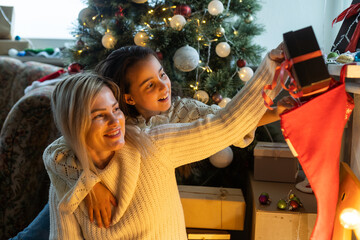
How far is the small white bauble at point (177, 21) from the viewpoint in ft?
5.30

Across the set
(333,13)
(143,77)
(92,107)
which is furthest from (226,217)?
(333,13)

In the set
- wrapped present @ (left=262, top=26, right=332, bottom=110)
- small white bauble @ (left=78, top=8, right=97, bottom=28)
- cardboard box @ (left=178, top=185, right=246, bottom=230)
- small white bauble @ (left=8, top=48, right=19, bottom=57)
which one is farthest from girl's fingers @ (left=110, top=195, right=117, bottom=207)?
small white bauble @ (left=8, top=48, right=19, bottom=57)

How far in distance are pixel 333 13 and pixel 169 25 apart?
83 cm

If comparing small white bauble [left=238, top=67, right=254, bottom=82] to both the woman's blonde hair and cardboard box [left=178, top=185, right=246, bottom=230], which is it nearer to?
cardboard box [left=178, top=185, right=246, bottom=230]

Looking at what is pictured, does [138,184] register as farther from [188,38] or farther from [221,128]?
[188,38]

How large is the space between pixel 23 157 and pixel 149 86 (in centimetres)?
91

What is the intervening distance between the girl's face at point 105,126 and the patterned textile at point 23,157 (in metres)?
0.84

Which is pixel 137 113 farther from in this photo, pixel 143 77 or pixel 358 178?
pixel 358 178

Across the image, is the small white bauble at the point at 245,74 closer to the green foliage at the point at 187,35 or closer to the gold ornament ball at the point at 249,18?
the green foliage at the point at 187,35

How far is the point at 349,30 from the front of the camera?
1166 millimetres

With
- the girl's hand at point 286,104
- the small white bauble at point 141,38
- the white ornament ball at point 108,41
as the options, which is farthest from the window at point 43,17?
the girl's hand at point 286,104

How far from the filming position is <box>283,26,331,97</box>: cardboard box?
2.48ft

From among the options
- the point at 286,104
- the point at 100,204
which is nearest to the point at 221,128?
the point at 286,104

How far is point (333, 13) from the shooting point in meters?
1.88
